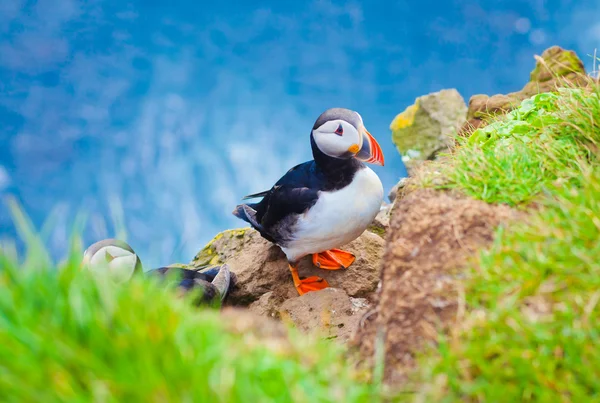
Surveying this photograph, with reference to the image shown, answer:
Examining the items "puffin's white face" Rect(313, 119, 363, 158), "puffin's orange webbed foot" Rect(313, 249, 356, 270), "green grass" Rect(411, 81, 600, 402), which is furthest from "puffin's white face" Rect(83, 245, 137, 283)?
"green grass" Rect(411, 81, 600, 402)

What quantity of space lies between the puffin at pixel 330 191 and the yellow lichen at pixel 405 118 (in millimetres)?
7968

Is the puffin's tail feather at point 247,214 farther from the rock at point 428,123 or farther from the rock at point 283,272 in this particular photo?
the rock at point 428,123

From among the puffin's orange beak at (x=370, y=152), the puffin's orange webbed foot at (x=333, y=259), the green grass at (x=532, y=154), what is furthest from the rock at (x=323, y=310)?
the green grass at (x=532, y=154)

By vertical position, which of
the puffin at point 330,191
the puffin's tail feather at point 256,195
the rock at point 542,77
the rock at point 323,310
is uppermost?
the rock at point 542,77

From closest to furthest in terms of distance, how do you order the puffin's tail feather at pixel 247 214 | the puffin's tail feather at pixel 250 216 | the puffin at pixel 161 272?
the puffin at pixel 161 272 < the puffin's tail feather at pixel 250 216 < the puffin's tail feather at pixel 247 214

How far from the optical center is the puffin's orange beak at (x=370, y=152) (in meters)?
4.44

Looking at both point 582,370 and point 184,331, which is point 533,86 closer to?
point 582,370

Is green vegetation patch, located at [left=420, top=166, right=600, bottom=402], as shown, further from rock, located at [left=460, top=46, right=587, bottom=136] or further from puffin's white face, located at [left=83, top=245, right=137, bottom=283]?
rock, located at [left=460, top=46, right=587, bottom=136]

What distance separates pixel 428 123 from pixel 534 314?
10.5m

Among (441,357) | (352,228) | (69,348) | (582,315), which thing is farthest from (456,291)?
(352,228)

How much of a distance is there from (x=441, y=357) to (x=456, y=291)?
11.8 inches

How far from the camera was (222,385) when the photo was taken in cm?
159

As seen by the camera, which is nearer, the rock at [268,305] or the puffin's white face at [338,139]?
the puffin's white face at [338,139]

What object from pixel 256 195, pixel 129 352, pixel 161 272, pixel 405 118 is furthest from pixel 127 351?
pixel 405 118
